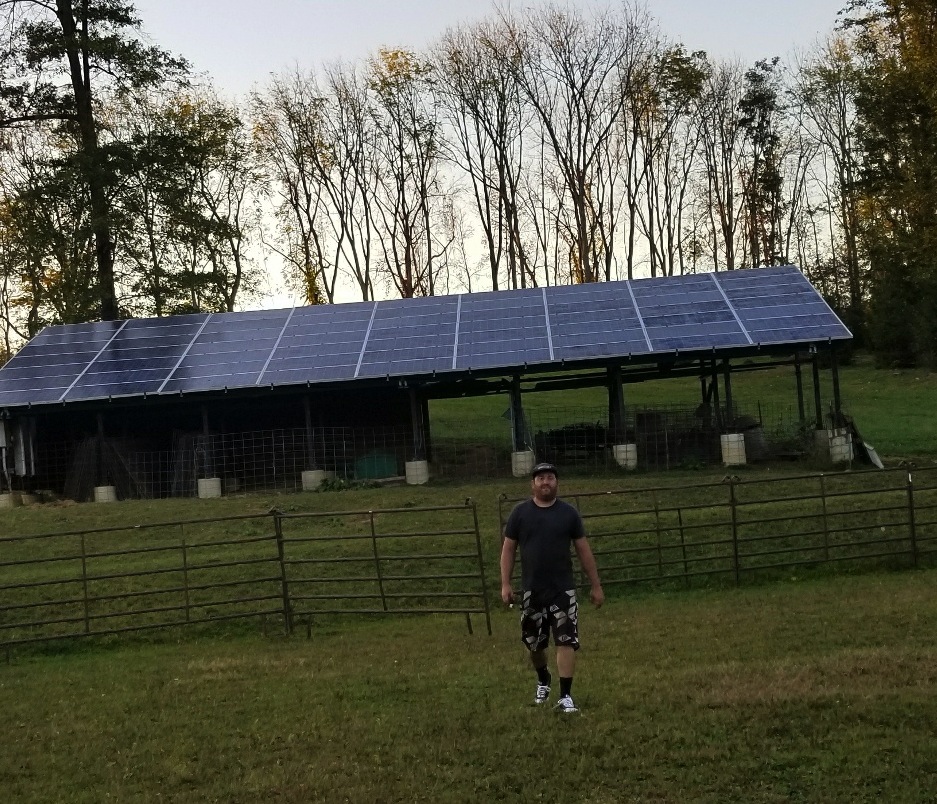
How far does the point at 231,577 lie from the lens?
53.6 feet

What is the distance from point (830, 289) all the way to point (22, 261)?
3490 cm

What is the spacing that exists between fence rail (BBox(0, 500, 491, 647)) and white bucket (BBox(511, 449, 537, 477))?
17.0ft

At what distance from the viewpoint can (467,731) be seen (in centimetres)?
773

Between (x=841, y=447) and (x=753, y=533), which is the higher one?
(x=841, y=447)

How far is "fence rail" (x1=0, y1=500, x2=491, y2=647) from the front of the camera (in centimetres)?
1325

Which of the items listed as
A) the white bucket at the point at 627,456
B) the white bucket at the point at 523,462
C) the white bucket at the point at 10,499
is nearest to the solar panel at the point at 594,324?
the white bucket at the point at 627,456

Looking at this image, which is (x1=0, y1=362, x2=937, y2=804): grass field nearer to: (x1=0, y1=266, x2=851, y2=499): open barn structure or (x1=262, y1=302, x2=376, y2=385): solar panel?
(x1=0, y1=266, x2=851, y2=499): open barn structure

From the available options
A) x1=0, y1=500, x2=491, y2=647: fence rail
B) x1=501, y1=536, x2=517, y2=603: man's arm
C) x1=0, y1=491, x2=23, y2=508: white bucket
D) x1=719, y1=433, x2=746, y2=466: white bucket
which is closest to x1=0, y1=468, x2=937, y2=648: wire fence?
x1=0, y1=500, x2=491, y2=647: fence rail

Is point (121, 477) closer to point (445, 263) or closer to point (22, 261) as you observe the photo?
point (22, 261)

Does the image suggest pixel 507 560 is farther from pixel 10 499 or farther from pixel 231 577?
pixel 10 499

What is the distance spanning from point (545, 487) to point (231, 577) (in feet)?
30.2

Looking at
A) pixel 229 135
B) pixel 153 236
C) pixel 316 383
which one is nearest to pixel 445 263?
pixel 229 135

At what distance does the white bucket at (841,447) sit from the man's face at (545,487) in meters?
17.1

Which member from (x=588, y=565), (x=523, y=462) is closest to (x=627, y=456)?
(x=523, y=462)
